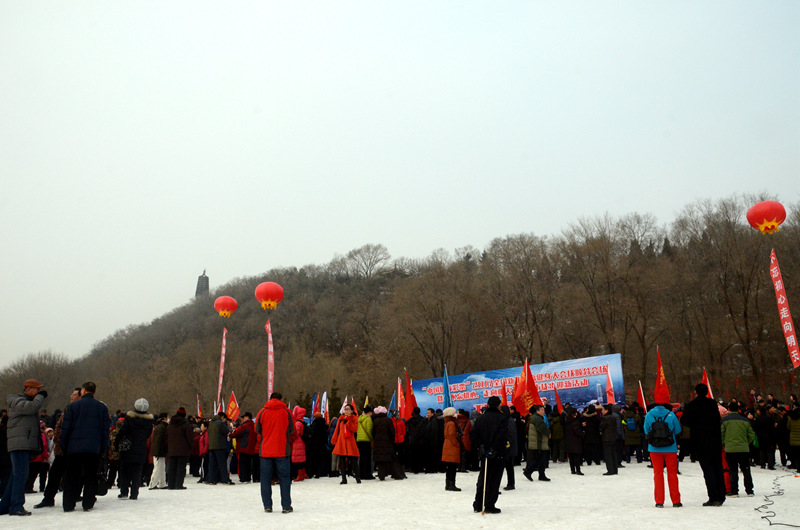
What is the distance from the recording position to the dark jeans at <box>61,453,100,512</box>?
970cm

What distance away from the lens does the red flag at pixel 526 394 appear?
20312mm

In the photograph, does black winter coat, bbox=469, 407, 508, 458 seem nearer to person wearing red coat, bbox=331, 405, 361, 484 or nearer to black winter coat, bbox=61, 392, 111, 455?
black winter coat, bbox=61, 392, 111, 455

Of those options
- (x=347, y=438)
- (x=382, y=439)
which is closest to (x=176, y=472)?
(x=347, y=438)

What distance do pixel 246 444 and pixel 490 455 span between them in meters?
7.91

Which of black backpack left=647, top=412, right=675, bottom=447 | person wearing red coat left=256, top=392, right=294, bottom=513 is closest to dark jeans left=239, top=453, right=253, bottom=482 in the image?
person wearing red coat left=256, top=392, right=294, bottom=513

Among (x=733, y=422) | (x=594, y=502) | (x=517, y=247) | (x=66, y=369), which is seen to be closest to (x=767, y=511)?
(x=733, y=422)

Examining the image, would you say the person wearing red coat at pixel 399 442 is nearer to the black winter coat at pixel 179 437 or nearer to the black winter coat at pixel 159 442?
the black winter coat at pixel 179 437

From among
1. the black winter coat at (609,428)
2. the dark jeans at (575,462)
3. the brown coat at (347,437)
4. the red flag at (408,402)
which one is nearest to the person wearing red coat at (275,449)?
the brown coat at (347,437)

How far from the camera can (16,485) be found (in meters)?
9.37

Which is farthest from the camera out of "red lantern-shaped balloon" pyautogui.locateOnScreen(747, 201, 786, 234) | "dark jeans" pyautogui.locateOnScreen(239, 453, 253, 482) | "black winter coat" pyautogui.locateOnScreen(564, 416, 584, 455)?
"red lantern-shaped balloon" pyautogui.locateOnScreen(747, 201, 786, 234)

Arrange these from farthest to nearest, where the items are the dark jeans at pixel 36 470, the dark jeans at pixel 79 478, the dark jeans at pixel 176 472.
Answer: the dark jeans at pixel 176 472, the dark jeans at pixel 36 470, the dark jeans at pixel 79 478

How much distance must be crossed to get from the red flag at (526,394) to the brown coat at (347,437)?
248 inches

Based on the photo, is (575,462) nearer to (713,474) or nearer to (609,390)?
(609,390)

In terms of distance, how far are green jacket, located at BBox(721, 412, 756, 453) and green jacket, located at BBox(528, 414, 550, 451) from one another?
477cm
